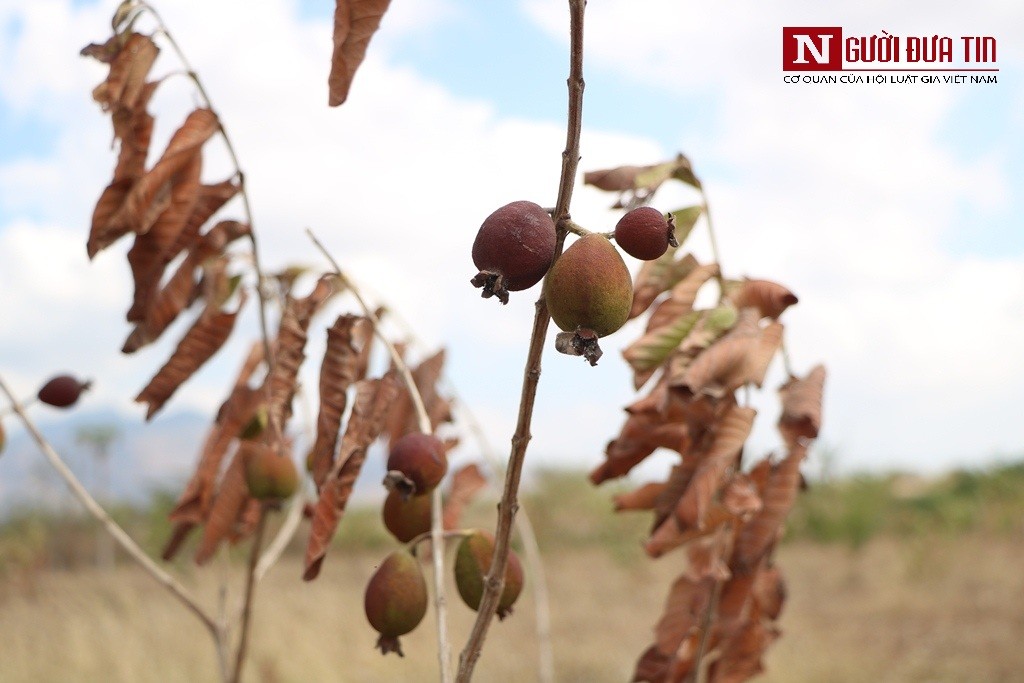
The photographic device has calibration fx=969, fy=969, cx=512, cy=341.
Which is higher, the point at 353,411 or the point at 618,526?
the point at 353,411

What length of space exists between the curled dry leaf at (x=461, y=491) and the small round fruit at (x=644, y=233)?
0.64 metres

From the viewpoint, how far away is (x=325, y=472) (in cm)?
109

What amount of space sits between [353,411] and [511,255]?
1.58ft

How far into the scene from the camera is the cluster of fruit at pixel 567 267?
0.64 meters

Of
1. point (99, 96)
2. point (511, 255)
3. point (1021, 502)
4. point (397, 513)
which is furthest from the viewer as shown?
point (1021, 502)

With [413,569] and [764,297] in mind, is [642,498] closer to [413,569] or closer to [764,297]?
[764,297]

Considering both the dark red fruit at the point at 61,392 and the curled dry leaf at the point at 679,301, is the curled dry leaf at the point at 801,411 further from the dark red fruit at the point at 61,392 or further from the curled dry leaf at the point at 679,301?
the dark red fruit at the point at 61,392

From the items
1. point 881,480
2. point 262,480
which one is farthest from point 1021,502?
point 262,480

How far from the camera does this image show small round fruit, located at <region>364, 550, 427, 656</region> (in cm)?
92

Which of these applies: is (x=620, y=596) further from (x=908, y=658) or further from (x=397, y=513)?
(x=397, y=513)

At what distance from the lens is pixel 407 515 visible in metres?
1.02

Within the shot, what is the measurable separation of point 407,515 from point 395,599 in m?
0.12

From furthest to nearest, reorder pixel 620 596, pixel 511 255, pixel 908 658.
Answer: pixel 620 596 → pixel 908 658 → pixel 511 255

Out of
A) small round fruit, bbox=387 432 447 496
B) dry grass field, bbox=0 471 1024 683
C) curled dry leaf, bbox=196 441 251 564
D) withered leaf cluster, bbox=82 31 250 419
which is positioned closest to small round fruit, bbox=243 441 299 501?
curled dry leaf, bbox=196 441 251 564
